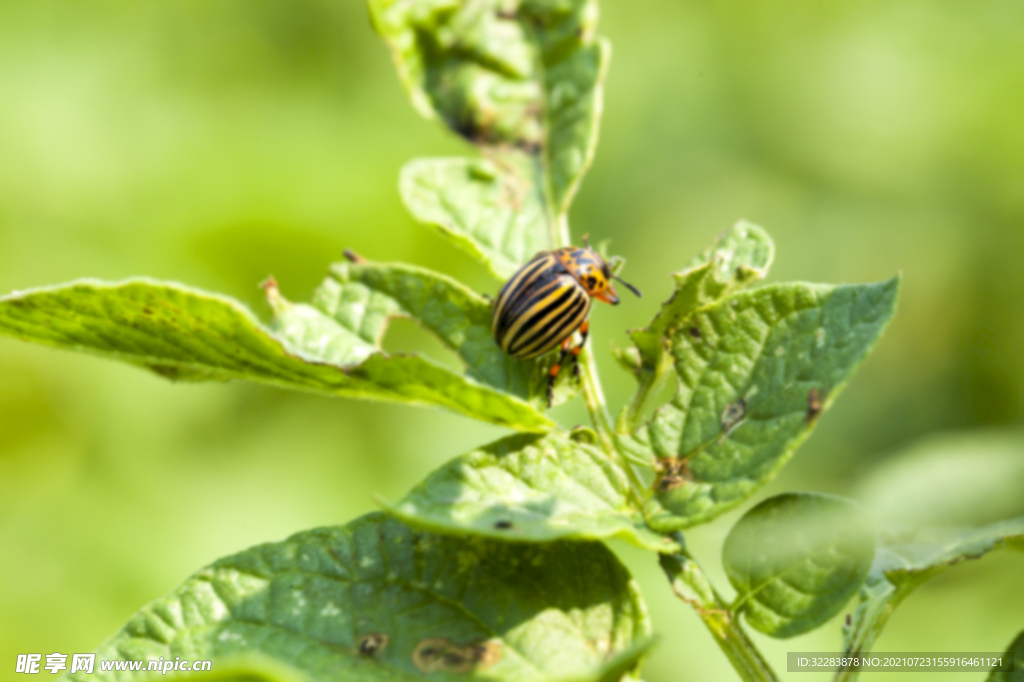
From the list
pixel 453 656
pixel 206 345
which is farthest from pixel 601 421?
pixel 206 345

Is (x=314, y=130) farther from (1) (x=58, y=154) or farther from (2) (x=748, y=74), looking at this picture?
(2) (x=748, y=74)

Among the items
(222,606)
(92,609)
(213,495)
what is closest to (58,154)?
(213,495)

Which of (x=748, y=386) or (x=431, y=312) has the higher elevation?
(x=431, y=312)

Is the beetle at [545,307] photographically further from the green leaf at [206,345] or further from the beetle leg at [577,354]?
the green leaf at [206,345]

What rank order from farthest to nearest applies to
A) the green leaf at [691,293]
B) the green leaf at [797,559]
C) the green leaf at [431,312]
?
the green leaf at [431,312] < the green leaf at [691,293] < the green leaf at [797,559]

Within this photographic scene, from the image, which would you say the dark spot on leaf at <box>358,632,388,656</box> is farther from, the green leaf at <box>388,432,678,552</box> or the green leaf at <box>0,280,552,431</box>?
the green leaf at <box>0,280,552,431</box>

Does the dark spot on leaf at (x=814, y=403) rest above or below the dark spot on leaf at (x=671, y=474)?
above

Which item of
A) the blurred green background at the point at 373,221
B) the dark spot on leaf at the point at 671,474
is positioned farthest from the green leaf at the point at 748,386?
the blurred green background at the point at 373,221

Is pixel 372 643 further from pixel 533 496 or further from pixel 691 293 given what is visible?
pixel 691 293
